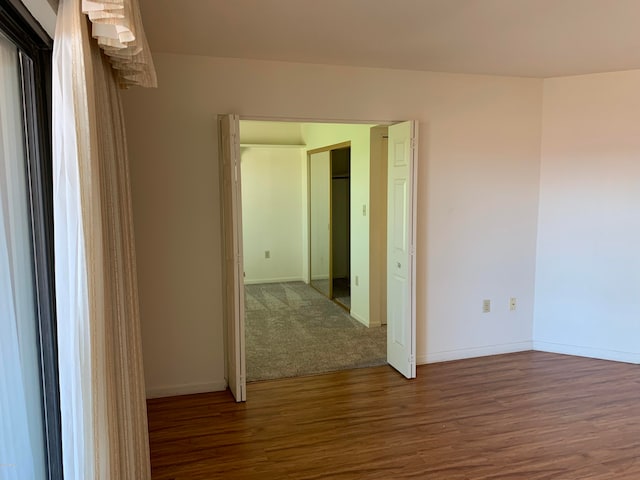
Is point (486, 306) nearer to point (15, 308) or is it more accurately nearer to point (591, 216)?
point (591, 216)

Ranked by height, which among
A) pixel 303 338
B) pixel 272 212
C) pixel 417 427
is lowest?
pixel 417 427

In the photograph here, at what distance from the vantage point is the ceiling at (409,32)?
2428 mm

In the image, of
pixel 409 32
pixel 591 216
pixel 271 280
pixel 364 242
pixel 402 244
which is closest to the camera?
pixel 409 32

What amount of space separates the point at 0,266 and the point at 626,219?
14.7 ft

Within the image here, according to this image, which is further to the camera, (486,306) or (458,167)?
(486,306)

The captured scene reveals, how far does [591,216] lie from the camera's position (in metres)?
4.09

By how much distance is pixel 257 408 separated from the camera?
3303 mm

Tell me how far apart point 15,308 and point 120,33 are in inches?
39.0

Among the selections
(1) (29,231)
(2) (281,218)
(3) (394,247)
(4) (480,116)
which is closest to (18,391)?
(1) (29,231)

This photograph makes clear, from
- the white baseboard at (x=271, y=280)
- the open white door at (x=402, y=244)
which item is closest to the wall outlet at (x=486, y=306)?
the open white door at (x=402, y=244)

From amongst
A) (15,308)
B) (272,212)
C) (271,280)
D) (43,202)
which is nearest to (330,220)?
(272,212)

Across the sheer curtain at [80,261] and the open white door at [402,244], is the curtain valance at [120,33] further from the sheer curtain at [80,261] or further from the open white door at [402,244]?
the open white door at [402,244]

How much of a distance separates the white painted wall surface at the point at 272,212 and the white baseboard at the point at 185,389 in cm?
371

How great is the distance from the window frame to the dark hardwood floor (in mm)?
962
